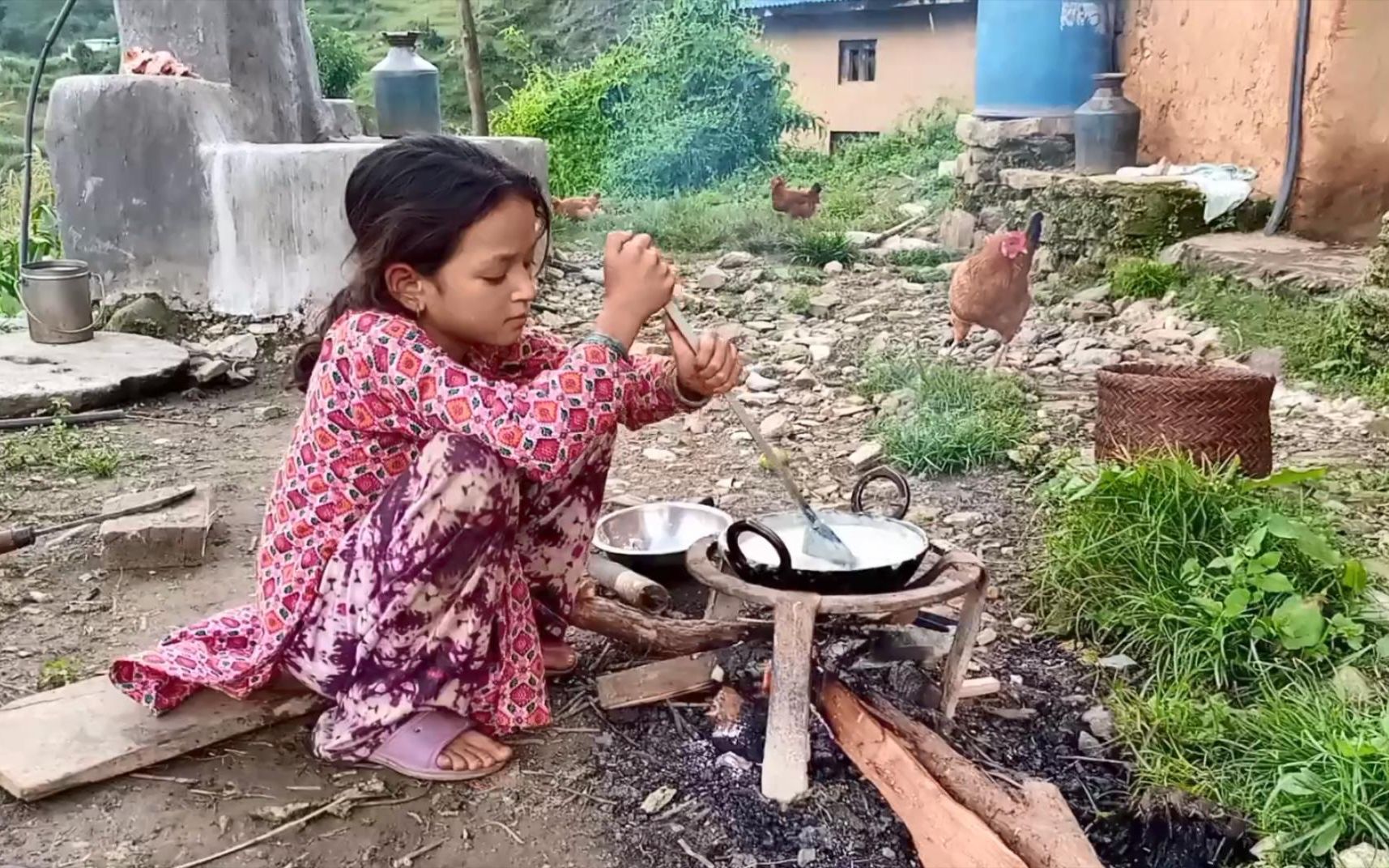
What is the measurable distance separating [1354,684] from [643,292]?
1.28 m

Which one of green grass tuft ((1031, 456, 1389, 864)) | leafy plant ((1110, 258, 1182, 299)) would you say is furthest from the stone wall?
green grass tuft ((1031, 456, 1389, 864))

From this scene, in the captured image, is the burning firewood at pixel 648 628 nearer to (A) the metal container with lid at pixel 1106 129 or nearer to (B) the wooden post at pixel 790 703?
(B) the wooden post at pixel 790 703

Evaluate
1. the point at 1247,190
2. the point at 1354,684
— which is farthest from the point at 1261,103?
the point at 1354,684

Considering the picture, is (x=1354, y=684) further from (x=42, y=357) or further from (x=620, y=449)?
(x=42, y=357)

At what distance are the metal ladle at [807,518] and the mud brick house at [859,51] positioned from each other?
315 centimetres

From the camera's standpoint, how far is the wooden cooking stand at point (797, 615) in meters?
1.55

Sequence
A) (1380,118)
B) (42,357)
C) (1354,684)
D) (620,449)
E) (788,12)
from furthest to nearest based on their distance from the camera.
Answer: (788,12), (1380,118), (42,357), (620,449), (1354,684)

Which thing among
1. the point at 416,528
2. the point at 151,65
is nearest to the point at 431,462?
the point at 416,528

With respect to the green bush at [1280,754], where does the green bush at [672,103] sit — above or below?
above

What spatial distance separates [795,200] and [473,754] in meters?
3.68

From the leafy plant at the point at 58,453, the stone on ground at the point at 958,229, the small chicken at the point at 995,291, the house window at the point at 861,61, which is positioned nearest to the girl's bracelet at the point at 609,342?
the leafy plant at the point at 58,453

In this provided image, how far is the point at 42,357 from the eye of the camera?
Answer: 13.5 feet

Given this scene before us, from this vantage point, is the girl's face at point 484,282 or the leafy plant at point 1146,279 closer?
the girl's face at point 484,282

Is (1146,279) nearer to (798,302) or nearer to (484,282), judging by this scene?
(798,302)
